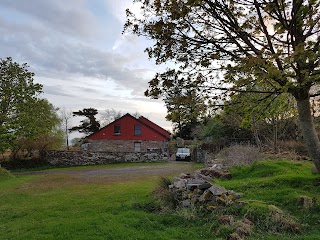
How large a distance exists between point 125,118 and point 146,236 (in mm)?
33688

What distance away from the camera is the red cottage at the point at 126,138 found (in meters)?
37.8

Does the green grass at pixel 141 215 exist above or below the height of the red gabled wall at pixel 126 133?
below

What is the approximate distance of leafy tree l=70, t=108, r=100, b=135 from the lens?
5341 cm

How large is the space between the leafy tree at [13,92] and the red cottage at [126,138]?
13063mm

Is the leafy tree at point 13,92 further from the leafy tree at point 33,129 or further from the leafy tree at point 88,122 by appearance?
the leafy tree at point 88,122

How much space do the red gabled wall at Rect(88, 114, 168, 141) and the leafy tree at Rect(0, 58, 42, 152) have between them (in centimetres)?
1294

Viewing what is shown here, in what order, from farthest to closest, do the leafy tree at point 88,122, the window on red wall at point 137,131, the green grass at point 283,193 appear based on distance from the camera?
the leafy tree at point 88,122 < the window on red wall at point 137,131 < the green grass at point 283,193


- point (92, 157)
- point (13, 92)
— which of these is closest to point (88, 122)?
point (92, 157)

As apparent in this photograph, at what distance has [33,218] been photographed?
23.8ft

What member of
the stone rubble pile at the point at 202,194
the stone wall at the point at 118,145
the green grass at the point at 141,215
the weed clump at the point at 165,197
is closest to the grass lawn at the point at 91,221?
the green grass at the point at 141,215

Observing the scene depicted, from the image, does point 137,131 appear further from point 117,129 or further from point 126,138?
point 117,129

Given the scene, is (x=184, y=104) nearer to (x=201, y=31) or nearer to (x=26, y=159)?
(x=201, y=31)

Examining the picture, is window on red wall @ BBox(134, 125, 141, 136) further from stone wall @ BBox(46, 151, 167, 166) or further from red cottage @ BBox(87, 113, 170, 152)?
stone wall @ BBox(46, 151, 167, 166)

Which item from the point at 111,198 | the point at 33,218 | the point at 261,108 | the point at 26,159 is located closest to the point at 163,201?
the point at 111,198
